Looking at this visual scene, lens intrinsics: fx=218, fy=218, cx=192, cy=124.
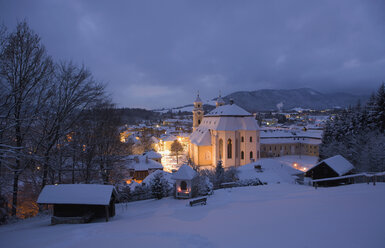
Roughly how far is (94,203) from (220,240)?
7.08 metres

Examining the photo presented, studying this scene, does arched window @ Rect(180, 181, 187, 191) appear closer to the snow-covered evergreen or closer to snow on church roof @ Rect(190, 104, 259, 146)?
the snow-covered evergreen

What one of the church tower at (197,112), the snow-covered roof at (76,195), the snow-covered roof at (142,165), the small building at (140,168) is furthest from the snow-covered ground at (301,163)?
the snow-covered roof at (76,195)

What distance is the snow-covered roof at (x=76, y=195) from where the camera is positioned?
10469 mm

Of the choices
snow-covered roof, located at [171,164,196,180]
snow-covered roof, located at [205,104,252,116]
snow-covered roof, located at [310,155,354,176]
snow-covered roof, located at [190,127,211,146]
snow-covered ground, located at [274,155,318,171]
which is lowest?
snow-covered ground, located at [274,155,318,171]

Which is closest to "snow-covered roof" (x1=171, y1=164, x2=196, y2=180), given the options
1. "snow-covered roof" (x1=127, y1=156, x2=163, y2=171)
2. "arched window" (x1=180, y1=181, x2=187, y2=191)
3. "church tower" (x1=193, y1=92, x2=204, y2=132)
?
"arched window" (x1=180, y1=181, x2=187, y2=191)

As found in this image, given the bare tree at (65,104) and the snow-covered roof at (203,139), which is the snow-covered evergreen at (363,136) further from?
the bare tree at (65,104)

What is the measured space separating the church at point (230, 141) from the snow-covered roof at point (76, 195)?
1201 inches

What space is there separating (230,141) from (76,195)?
32.8 m

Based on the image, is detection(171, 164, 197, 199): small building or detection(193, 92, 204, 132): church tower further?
detection(193, 92, 204, 132): church tower

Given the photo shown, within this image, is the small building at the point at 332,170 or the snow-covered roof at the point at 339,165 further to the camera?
the snow-covered roof at the point at 339,165

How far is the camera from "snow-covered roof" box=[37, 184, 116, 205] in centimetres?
1047

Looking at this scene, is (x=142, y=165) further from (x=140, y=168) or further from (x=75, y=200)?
(x=75, y=200)

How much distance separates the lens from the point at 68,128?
1319cm

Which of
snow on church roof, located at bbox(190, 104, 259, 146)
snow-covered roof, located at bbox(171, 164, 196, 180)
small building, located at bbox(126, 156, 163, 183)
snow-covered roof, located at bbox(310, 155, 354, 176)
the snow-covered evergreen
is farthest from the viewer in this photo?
snow on church roof, located at bbox(190, 104, 259, 146)
